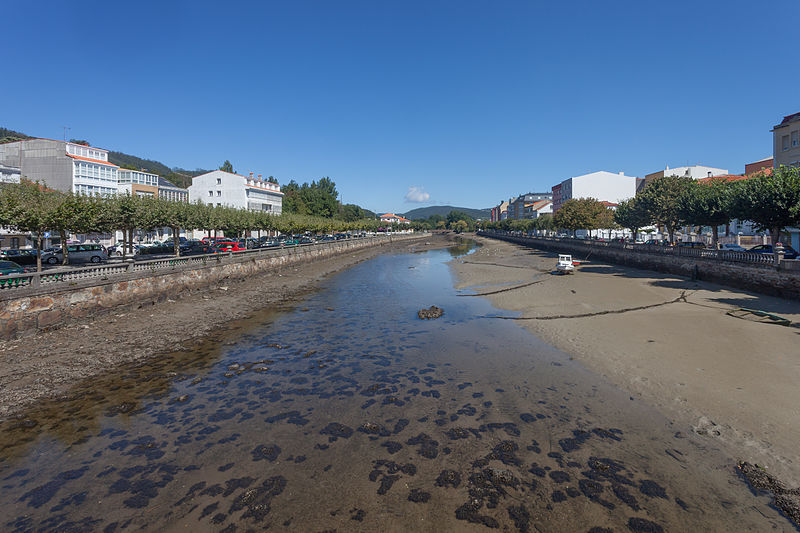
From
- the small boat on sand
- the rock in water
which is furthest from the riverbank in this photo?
the small boat on sand

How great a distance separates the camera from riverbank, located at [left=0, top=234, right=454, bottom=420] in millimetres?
10906

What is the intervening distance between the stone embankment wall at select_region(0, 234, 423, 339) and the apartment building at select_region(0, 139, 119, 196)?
1479 inches

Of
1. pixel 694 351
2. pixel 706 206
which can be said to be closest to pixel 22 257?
pixel 694 351

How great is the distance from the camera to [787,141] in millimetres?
42312

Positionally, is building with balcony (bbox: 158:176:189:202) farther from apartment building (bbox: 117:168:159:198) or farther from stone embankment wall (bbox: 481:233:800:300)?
stone embankment wall (bbox: 481:233:800:300)

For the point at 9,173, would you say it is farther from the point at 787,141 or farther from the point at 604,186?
the point at 604,186

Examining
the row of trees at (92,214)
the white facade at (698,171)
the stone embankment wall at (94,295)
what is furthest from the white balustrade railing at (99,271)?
the white facade at (698,171)

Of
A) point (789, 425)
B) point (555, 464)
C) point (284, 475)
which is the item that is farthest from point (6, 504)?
point (789, 425)

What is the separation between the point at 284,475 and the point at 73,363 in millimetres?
10394

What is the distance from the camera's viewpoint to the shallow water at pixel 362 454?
19.6 ft

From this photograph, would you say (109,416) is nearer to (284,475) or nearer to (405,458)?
(284,475)

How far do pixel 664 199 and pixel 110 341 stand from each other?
54702 mm

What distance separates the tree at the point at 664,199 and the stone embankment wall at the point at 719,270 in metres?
6.68

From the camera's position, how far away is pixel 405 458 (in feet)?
24.9
